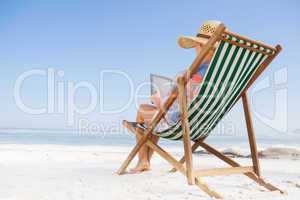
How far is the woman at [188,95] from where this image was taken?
106 inches

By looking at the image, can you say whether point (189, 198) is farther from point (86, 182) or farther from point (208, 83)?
point (86, 182)

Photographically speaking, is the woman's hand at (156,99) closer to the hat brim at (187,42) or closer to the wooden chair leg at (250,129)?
the hat brim at (187,42)

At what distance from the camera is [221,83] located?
8.75 ft

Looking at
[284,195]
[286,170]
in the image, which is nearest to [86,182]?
[284,195]

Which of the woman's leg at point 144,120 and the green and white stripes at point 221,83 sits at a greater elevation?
the green and white stripes at point 221,83

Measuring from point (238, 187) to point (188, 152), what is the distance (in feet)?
2.95

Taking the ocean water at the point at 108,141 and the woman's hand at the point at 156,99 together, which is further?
the ocean water at the point at 108,141

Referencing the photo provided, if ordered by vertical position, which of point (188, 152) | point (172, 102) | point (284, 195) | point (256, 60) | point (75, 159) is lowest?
point (75, 159)

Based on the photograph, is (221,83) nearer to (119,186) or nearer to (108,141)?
(119,186)

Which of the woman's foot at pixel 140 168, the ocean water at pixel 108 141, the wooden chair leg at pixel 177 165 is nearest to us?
the wooden chair leg at pixel 177 165

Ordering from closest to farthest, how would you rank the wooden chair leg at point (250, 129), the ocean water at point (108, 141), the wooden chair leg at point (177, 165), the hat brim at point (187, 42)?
the wooden chair leg at point (177, 165) → the hat brim at point (187, 42) → the wooden chair leg at point (250, 129) → the ocean water at point (108, 141)

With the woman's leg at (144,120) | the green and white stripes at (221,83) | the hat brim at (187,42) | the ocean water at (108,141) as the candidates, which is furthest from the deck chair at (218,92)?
the ocean water at (108,141)

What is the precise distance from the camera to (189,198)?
2.52 meters

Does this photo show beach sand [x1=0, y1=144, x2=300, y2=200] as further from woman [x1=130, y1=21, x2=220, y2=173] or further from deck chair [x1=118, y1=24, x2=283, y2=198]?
woman [x1=130, y1=21, x2=220, y2=173]
